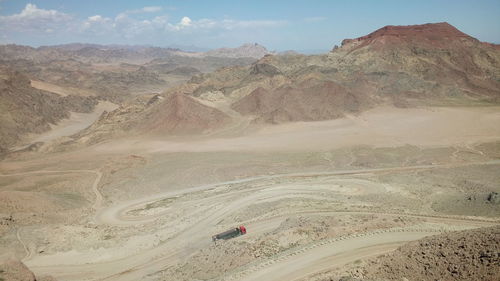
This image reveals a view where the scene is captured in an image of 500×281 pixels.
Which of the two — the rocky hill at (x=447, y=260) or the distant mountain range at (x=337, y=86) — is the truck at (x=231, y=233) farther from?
the distant mountain range at (x=337, y=86)

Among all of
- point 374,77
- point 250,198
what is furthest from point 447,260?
point 374,77

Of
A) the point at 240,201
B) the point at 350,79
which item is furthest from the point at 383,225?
the point at 350,79

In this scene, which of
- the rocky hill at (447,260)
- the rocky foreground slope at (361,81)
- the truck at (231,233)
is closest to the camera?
the rocky hill at (447,260)

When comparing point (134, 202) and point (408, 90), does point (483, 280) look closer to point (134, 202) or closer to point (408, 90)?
point (134, 202)

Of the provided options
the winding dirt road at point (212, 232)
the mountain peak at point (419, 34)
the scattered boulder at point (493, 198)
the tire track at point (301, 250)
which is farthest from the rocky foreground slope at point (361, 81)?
the tire track at point (301, 250)

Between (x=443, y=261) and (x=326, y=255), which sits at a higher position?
(x=443, y=261)

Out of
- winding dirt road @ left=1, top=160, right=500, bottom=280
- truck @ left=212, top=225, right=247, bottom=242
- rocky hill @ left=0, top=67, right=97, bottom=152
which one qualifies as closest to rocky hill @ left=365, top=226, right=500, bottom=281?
winding dirt road @ left=1, top=160, right=500, bottom=280

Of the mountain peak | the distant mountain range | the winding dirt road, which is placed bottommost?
the winding dirt road

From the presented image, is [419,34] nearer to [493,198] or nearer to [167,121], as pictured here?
[167,121]

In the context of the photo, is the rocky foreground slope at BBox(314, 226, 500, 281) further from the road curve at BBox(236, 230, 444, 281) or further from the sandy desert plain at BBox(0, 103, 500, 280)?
the road curve at BBox(236, 230, 444, 281)
